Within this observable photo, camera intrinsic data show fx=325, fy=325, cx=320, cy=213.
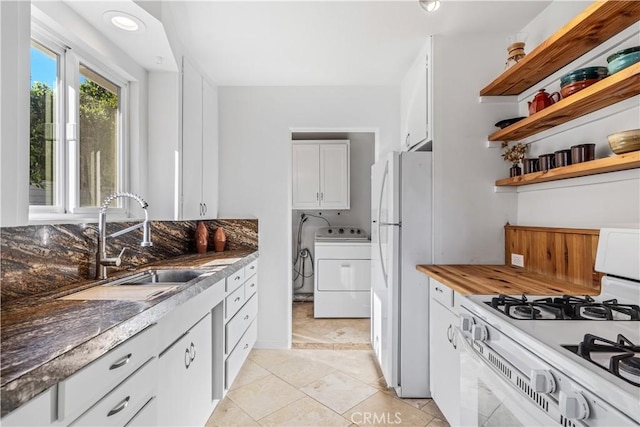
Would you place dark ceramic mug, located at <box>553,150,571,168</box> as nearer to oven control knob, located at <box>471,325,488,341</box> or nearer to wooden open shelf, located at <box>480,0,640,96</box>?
wooden open shelf, located at <box>480,0,640,96</box>

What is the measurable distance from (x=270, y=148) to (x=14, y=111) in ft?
7.24

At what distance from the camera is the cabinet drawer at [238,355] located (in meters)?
2.06

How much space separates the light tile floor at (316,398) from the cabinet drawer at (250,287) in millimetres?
582

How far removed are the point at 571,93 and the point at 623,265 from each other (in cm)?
78

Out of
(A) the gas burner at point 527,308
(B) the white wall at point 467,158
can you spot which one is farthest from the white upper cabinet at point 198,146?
(A) the gas burner at point 527,308

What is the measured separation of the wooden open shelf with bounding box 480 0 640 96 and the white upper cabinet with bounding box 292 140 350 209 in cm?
236

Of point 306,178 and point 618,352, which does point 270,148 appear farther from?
point 618,352

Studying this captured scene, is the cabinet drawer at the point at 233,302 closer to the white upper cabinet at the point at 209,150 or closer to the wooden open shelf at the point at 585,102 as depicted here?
the white upper cabinet at the point at 209,150

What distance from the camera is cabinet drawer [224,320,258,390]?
2.06 meters

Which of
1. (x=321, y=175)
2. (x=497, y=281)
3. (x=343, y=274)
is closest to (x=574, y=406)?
(x=497, y=281)

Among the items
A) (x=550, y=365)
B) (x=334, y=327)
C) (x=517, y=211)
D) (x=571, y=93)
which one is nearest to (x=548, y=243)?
(x=517, y=211)

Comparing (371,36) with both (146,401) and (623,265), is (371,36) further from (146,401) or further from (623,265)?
(146,401)

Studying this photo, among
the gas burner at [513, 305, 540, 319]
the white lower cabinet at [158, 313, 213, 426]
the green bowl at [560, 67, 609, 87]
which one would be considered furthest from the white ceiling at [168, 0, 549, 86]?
the white lower cabinet at [158, 313, 213, 426]

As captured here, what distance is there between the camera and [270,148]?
9.98ft
